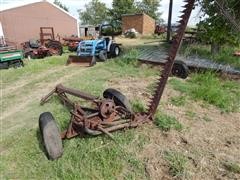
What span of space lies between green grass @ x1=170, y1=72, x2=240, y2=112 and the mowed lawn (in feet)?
0.06

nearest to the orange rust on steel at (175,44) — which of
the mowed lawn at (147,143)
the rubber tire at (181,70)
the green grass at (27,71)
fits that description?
the mowed lawn at (147,143)

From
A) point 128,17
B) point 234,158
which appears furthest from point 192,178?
point 128,17

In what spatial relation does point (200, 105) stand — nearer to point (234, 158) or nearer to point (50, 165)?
point (234, 158)

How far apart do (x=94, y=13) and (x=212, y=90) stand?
5341 cm

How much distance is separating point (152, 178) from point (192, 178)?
1.50ft

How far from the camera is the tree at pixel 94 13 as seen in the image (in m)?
A: 52.5

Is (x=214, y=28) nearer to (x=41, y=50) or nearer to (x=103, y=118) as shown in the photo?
(x=103, y=118)

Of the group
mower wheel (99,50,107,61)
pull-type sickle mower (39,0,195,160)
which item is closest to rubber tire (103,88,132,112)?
pull-type sickle mower (39,0,195,160)

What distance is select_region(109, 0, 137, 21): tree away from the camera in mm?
37850

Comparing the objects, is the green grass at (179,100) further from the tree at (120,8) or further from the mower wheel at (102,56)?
the tree at (120,8)

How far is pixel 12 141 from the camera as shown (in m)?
3.68

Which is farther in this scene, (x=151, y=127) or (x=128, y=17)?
(x=128, y=17)

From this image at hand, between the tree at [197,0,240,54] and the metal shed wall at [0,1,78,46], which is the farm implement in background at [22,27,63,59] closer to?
the metal shed wall at [0,1,78,46]

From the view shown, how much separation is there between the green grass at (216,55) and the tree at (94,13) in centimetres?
4211
